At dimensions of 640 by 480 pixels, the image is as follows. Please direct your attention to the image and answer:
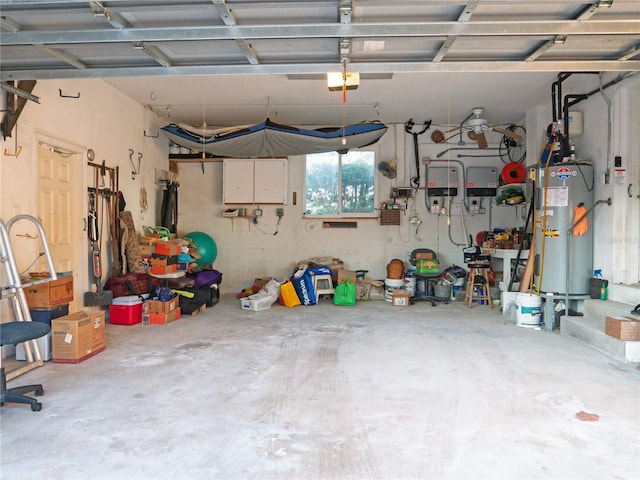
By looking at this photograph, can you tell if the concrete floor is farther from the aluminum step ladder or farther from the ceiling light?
the ceiling light

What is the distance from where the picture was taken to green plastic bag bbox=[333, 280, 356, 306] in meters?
6.76

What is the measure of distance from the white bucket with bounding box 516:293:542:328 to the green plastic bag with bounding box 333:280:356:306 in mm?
2515

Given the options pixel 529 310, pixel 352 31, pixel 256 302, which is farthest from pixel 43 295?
pixel 529 310

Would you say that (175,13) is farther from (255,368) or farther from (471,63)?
(255,368)

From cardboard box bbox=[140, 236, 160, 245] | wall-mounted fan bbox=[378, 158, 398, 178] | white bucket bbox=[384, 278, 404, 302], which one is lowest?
white bucket bbox=[384, 278, 404, 302]

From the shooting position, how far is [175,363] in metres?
3.75

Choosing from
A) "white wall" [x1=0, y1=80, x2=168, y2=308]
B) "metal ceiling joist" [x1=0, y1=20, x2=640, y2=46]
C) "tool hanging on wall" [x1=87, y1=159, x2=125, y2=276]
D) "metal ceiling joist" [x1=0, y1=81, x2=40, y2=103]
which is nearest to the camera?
"metal ceiling joist" [x1=0, y1=20, x2=640, y2=46]

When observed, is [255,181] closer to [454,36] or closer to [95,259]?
[95,259]

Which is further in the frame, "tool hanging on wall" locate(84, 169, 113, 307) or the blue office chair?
"tool hanging on wall" locate(84, 169, 113, 307)

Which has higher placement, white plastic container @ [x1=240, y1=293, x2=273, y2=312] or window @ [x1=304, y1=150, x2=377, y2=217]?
window @ [x1=304, y1=150, x2=377, y2=217]

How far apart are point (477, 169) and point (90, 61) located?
6.44 meters

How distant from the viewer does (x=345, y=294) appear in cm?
677

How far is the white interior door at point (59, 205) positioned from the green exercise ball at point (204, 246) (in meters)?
2.47

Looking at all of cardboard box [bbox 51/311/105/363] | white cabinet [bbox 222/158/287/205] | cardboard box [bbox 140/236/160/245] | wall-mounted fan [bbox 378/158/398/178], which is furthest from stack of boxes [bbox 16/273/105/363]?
wall-mounted fan [bbox 378/158/398/178]
